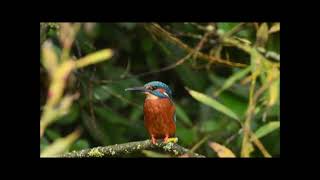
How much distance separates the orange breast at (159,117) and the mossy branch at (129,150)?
1.7 inches

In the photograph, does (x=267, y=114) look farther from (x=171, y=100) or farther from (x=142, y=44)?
(x=142, y=44)

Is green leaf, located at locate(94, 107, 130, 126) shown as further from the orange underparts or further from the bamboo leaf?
the bamboo leaf

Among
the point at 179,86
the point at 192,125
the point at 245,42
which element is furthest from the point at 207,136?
the point at 245,42

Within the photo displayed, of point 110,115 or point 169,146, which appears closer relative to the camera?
point 169,146

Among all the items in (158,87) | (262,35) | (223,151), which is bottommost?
(223,151)

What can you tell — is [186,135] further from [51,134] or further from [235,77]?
[51,134]

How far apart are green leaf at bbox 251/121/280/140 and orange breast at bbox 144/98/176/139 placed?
0.29 meters

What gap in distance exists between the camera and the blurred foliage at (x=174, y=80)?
5.96ft

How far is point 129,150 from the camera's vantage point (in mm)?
1660

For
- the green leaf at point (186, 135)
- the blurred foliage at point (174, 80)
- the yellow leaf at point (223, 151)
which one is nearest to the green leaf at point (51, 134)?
the blurred foliage at point (174, 80)

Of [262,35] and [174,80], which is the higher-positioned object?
[262,35]

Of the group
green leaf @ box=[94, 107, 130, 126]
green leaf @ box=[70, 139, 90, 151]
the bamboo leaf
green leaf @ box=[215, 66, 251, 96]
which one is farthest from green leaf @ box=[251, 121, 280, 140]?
green leaf @ box=[70, 139, 90, 151]

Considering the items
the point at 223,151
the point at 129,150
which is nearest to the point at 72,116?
the point at 129,150

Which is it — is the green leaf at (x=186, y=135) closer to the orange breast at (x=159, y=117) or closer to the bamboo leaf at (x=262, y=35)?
the orange breast at (x=159, y=117)
